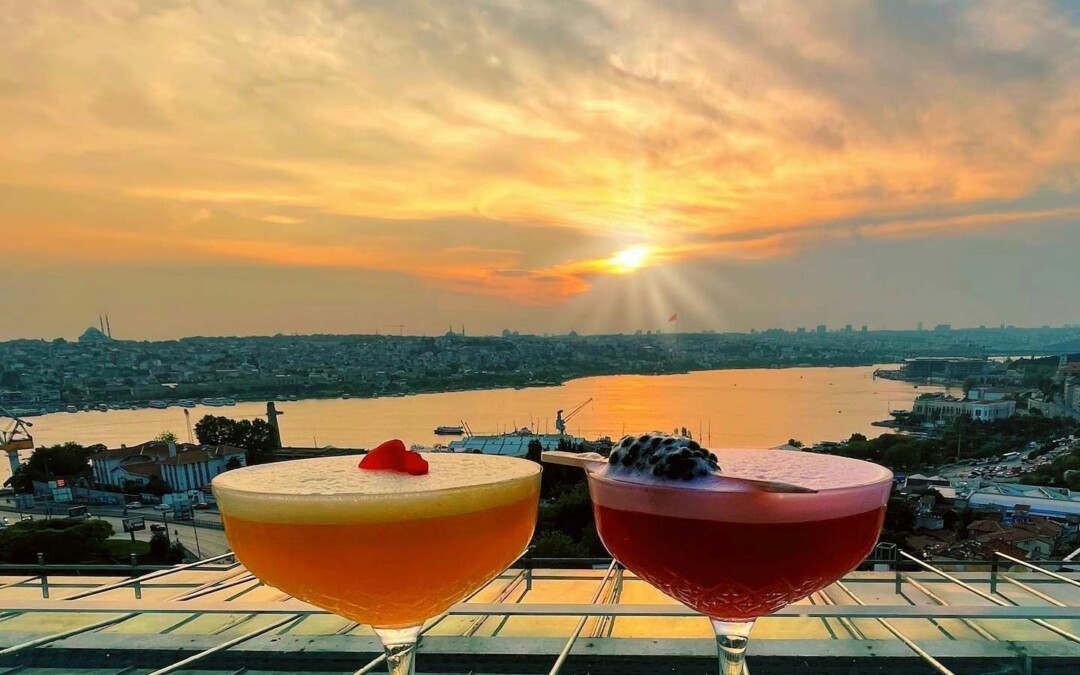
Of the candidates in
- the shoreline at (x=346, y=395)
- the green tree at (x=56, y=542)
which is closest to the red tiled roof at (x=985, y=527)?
the green tree at (x=56, y=542)

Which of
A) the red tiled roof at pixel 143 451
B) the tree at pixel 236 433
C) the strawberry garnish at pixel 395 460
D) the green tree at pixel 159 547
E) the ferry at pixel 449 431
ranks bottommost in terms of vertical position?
the green tree at pixel 159 547

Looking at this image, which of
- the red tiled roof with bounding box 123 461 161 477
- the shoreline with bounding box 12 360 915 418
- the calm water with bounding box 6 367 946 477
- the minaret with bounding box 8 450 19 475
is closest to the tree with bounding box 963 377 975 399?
the calm water with bounding box 6 367 946 477

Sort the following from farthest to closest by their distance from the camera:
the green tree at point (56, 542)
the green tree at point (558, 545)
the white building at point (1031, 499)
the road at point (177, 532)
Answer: the road at point (177, 532) < the white building at point (1031, 499) < the green tree at point (56, 542) < the green tree at point (558, 545)

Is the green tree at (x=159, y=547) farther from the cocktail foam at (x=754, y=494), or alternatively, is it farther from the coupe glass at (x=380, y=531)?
the cocktail foam at (x=754, y=494)

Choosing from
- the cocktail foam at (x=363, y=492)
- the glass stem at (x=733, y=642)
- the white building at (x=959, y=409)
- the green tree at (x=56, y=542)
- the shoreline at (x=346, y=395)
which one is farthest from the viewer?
the shoreline at (x=346, y=395)

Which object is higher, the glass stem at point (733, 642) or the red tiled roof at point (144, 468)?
the glass stem at point (733, 642)

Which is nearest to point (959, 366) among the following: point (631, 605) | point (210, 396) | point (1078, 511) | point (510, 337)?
point (1078, 511)
